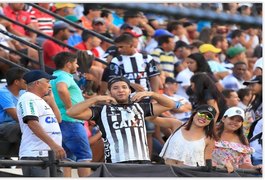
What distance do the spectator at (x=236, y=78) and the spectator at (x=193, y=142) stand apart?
4841mm

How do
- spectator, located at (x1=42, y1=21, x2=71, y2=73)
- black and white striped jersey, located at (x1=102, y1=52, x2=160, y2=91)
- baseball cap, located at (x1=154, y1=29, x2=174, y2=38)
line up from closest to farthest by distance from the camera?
1. black and white striped jersey, located at (x1=102, y1=52, x2=160, y2=91)
2. spectator, located at (x1=42, y1=21, x2=71, y2=73)
3. baseball cap, located at (x1=154, y1=29, x2=174, y2=38)

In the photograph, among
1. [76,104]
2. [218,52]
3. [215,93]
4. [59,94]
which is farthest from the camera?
[218,52]

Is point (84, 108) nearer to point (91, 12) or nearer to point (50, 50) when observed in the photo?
point (50, 50)

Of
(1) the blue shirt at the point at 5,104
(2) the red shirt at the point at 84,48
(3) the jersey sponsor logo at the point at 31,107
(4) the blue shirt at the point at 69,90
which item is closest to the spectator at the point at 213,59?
(2) the red shirt at the point at 84,48

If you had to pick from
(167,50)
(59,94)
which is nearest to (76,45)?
(167,50)

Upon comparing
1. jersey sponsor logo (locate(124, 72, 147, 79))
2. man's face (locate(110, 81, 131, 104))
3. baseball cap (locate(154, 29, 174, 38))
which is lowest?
man's face (locate(110, 81, 131, 104))

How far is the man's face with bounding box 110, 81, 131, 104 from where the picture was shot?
34.0ft

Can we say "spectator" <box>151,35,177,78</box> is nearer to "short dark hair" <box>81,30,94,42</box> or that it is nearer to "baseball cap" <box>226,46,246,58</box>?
"short dark hair" <box>81,30,94,42</box>

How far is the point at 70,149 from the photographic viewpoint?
35.8 feet

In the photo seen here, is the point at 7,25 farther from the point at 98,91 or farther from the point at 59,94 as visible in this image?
the point at 59,94

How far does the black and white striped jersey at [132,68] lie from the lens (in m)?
12.8

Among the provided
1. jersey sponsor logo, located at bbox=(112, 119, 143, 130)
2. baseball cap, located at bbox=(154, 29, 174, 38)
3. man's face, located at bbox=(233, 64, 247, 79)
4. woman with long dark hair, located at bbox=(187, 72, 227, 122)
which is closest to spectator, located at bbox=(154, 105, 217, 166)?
jersey sponsor logo, located at bbox=(112, 119, 143, 130)

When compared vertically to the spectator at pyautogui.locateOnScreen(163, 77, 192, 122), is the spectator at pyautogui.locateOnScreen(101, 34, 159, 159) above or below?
above

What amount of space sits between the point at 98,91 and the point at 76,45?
2.06 metres
